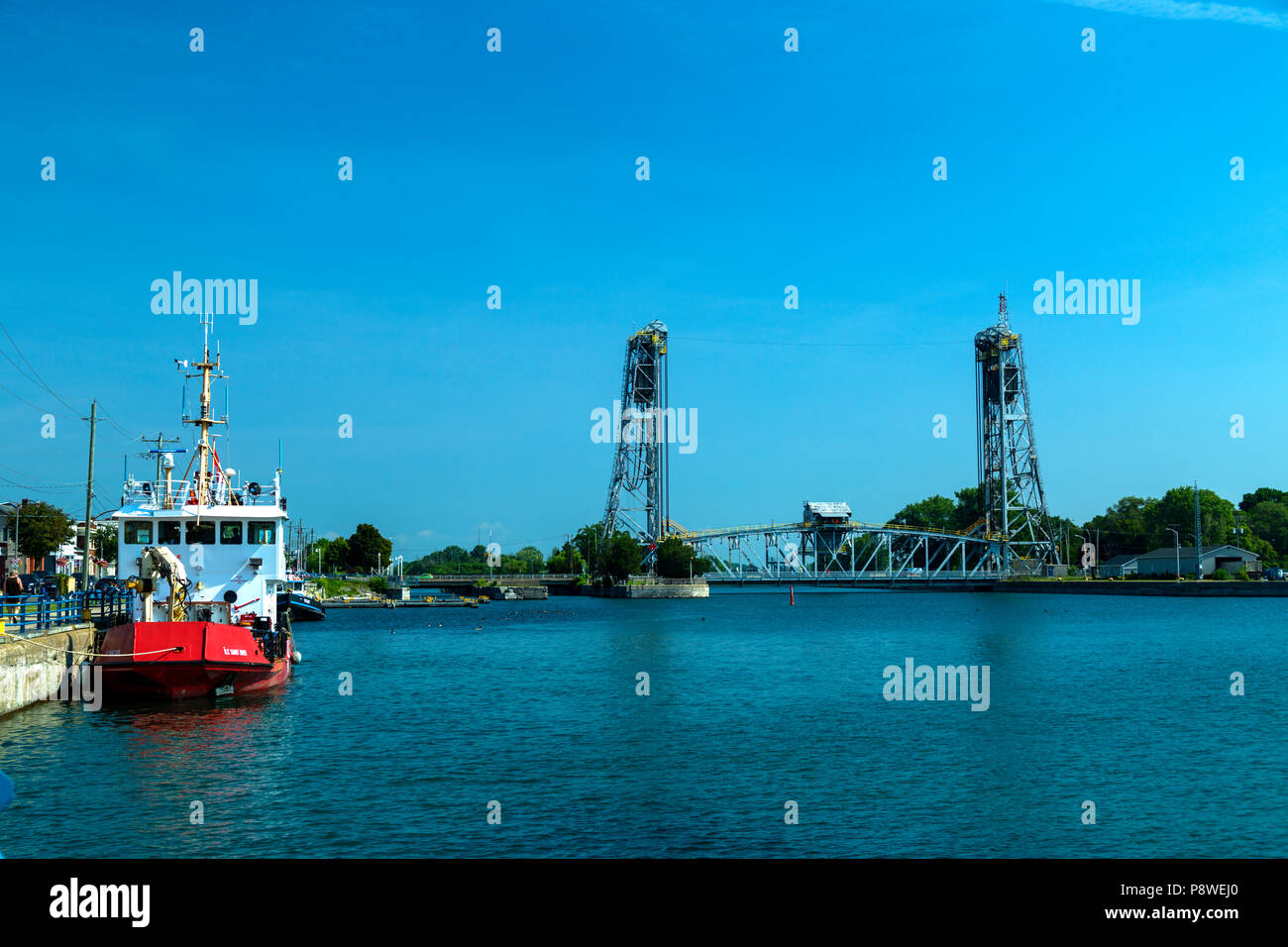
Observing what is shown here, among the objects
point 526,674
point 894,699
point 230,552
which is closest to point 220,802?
point 230,552

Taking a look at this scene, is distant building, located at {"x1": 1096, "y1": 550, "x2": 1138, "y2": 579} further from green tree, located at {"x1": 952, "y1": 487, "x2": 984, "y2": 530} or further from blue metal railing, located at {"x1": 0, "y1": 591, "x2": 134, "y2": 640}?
blue metal railing, located at {"x1": 0, "y1": 591, "x2": 134, "y2": 640}

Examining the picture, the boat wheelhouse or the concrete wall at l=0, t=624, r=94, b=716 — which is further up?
the boat wheelhouse

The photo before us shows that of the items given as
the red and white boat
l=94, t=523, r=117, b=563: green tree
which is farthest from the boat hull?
the red and white boat

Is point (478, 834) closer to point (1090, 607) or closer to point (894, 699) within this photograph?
point (894, 699)

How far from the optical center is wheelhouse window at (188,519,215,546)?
33.3 m

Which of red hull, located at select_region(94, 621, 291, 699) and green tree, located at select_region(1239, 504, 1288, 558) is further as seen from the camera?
green tree, located at select_region(1239, 504, 1288, 558)

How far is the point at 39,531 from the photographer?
82.9 meters

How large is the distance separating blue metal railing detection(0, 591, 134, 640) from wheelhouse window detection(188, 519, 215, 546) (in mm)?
3153

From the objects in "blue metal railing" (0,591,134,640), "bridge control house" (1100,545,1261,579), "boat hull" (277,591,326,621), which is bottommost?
"boat hull" (277,591,326,621)

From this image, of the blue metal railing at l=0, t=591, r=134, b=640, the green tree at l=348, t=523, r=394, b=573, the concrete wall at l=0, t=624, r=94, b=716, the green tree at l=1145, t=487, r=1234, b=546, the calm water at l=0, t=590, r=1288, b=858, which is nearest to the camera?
the calm water at l=0, t=590, r=1288, b=858

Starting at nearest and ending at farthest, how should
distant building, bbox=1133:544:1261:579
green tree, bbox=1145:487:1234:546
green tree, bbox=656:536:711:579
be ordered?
1. distant building, bbox=1133:544:1261:579
2. green tree, bbox=656:536:711:579
3. green tree, bbox=1145:487:1234:546

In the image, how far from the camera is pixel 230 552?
33562mm
